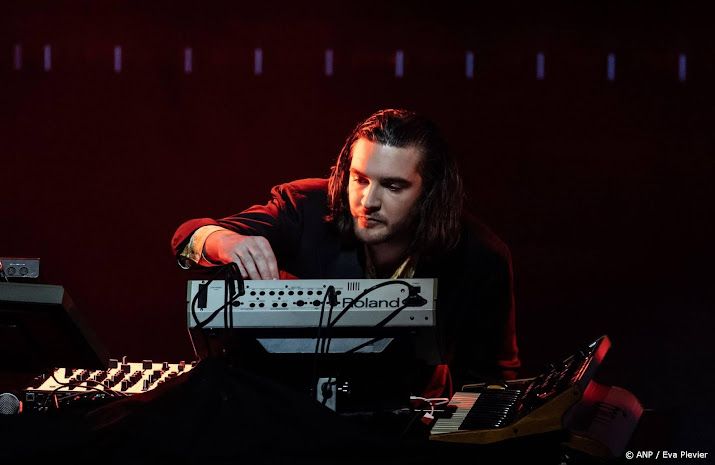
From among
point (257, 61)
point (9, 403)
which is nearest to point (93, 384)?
point (9, 403)

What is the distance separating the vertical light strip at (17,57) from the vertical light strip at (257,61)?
98 cm

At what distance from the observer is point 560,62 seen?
3824 millimetres

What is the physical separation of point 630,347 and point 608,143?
0.89 m

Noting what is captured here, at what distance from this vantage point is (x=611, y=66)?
3.82 m

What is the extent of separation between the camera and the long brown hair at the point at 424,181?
2502 mm

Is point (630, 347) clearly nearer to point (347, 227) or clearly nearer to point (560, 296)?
point (560, 296)

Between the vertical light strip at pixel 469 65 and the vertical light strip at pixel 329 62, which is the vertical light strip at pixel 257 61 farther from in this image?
the vertical light strip at pixel 469 65

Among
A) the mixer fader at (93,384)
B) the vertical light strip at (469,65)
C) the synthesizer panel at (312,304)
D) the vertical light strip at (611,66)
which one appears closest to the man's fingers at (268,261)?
the synthesizer panel at (312,304)

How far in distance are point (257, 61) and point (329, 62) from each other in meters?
0.30

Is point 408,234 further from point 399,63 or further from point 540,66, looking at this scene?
point 540,66

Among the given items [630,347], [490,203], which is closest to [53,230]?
[490,203]

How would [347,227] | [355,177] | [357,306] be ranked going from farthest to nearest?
[347,227] < [355,177] < [357,306]

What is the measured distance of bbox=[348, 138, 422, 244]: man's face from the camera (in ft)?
7.82

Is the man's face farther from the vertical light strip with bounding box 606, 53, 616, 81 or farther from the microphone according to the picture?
the vertical light strip with bounding box 606, 53, 616, 81
